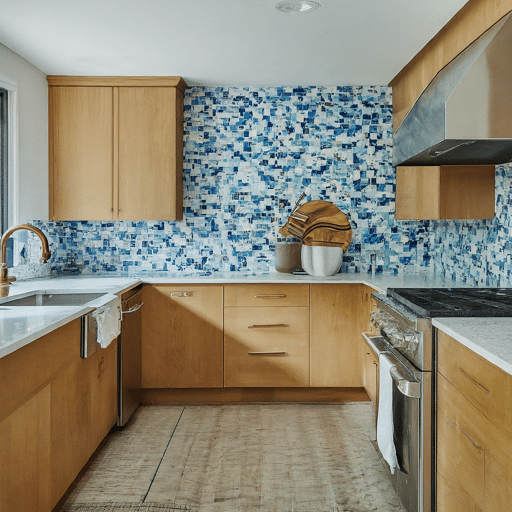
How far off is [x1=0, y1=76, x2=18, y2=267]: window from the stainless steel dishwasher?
2.84 ft

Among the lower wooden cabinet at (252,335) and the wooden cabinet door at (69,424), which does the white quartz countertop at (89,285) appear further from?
the wooden cabinet door at (69,424)

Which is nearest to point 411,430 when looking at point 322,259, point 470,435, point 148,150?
point 470,435

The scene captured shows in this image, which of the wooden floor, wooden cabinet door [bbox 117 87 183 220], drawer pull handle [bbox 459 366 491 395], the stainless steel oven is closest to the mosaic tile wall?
wooden cabinet door [bbox 117 87 183 220]

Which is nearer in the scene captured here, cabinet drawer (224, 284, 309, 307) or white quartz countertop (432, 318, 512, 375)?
white quartz countertop (432, 318, 512, 375)

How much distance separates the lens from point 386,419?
7.47 ft

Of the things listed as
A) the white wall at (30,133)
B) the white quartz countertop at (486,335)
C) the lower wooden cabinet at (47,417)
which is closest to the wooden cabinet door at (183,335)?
the lower wooden cabinet at (47,417)

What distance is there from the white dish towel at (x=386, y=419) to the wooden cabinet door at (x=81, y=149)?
2358 millimetres

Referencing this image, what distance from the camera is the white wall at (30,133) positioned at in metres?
3.39

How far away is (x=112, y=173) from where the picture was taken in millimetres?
3822

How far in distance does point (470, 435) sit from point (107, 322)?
1733 millimetres

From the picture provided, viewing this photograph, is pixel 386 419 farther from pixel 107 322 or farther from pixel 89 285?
pixel 89 285

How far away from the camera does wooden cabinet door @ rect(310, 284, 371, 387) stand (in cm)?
362

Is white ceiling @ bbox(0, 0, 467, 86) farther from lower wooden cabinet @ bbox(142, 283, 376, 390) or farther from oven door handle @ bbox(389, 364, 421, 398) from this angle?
oven door handle @ bbox(389, 364, 421, 398)

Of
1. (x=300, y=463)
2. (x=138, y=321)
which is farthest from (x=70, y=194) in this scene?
(x=300, y=463)
